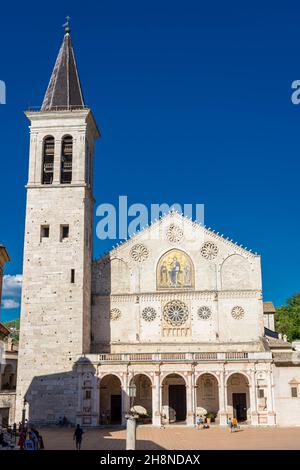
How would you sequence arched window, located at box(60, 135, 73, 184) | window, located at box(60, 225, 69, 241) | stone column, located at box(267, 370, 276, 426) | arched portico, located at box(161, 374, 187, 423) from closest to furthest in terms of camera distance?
stone column, located at box(267, 370, 276, 426)
arched portico, located at box(161, 374, 187, 423)
window, located at box(60, 225, 69, 241)
arched window, located at box(60, 135, 73, 184)

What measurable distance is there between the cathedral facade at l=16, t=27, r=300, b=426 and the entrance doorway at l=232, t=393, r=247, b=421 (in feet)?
0.24

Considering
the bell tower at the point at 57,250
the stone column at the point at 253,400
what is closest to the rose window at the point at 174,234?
the bell tower at the point at 57,250

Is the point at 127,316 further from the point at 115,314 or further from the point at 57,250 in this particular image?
the point at 57,250

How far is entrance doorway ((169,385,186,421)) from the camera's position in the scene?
42.6 m

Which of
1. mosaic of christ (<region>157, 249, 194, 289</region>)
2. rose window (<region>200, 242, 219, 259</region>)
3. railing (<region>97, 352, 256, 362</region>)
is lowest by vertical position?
railing (<region>97, 352, 256, 362</region>)

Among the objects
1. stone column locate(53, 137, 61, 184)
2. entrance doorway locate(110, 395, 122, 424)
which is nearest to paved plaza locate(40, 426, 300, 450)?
entrance doorway locate(110, 395, 122, 424)

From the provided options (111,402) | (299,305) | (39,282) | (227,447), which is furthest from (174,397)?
(299,305)

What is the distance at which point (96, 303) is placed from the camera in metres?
45.7

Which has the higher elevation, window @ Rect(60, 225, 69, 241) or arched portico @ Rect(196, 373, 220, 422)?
window @ Rect(60, 225, 69, 241)

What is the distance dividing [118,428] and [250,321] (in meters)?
12.9

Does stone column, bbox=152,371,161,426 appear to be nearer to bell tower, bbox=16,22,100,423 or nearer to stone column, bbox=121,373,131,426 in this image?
stone column, bbox=121,373,131,426

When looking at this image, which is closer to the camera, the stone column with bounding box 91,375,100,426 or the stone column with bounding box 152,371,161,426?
the stone column with bounding box 152,371,161,426

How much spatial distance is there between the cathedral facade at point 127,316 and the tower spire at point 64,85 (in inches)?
4.9

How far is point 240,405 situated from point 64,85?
2992 cm
